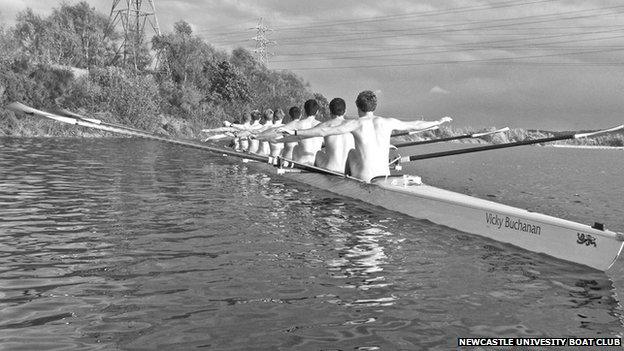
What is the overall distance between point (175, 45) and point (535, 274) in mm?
87068

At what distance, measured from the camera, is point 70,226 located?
1093 centimetres

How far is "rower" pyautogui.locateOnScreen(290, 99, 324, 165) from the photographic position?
1900 cm

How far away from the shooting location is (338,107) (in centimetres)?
1476

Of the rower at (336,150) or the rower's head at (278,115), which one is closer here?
the rower at (336,150)

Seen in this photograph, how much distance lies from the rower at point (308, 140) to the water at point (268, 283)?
566cm

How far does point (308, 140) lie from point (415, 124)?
588 centimetres

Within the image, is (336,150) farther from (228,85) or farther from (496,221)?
(228,85)

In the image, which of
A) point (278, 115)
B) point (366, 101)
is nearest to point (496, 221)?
point (366, 101)

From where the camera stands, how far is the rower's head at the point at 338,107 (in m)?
14.8

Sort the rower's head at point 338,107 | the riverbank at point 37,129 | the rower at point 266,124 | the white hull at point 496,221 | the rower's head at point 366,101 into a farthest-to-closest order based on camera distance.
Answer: the riverbank at point 37,129
the rower at point 266,124
the rower's head at point 338,107
the rower's head at point 366,101
the white hull at point 496,221

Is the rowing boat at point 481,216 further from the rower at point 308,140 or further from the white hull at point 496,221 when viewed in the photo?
the rower at point 308,140

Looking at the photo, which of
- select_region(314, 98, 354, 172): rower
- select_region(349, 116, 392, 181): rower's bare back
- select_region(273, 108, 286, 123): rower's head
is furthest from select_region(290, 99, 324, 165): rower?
select_region(273, 108, 286, 123): rower's head

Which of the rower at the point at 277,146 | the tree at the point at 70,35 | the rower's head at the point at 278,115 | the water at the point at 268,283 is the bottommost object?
the water at the point at 268,283

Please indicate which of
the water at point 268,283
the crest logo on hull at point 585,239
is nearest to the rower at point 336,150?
the water at point 268,283
